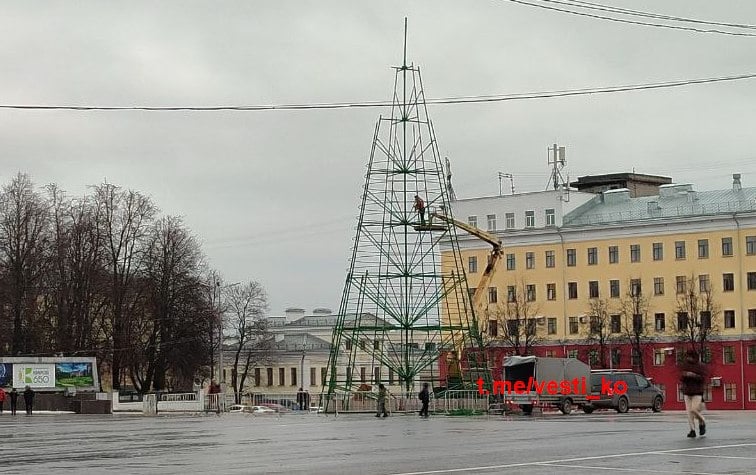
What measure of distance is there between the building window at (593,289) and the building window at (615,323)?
277 centimetres

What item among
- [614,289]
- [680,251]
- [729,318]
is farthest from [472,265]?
[729,318]

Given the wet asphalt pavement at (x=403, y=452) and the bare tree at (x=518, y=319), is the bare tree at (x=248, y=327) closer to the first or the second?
the bare tree at (x=518, y=319)

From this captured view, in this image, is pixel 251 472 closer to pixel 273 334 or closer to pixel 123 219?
pixel 123 219

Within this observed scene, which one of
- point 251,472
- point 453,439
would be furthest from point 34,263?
point 251,472

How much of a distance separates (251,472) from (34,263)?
7186 centimetres

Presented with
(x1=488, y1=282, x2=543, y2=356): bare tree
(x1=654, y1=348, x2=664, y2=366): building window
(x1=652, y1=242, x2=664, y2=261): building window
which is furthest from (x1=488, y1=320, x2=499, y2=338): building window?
(x1=652, y1=242, x2=664, y2=261): building window

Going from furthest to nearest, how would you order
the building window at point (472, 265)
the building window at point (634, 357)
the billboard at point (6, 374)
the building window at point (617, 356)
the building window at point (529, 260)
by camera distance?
the building window at point (472, 265), the building window at point (529, 260), the building window at point (617, 356), the building window at point (634, 357), the billboard at point (6, 374)

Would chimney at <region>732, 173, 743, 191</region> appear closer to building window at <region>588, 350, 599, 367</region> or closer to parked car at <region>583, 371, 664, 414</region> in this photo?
building window at <region>588, 350, 599, 367</region>

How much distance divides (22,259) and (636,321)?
43.4 meters

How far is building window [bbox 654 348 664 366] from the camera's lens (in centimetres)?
9756

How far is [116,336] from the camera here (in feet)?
299

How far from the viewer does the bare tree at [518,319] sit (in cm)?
10162

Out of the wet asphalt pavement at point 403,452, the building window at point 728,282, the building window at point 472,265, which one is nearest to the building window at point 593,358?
the building window at point 728,282

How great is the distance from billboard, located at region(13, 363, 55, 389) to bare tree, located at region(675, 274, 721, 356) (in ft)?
143
